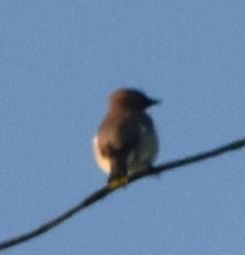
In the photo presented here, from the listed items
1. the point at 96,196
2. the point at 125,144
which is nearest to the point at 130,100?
the point at 125,144

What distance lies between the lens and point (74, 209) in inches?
211

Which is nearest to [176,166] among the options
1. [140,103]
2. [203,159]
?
[203,159]

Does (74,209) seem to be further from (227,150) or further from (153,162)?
(153,162)

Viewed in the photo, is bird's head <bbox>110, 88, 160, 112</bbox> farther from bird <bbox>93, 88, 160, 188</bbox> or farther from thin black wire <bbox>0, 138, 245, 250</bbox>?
thin black wire <bbox>0, 138, 245, 250</bbox>

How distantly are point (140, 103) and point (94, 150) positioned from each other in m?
1.40

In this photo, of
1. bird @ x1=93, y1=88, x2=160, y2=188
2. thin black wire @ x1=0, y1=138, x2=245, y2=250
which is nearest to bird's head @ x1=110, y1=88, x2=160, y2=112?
bird @ x1=93, y1=88, x2=160, y2=188

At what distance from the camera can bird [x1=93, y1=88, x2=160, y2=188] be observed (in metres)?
9.73

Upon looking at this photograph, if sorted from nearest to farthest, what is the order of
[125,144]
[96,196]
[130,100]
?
[96,196]
[125,144]
[130,100]

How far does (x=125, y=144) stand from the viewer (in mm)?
9742

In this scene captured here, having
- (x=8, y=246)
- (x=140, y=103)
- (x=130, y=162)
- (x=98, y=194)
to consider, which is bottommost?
(x=8, y=246)

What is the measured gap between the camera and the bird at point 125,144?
383 inches

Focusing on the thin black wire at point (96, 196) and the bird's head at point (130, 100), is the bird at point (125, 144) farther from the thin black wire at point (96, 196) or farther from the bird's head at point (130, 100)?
the thin black wire at point (96, 196)

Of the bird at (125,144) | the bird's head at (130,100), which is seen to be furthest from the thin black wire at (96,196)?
the bird's head at (130,100)

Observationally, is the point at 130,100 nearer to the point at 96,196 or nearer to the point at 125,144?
the point at 125,144
